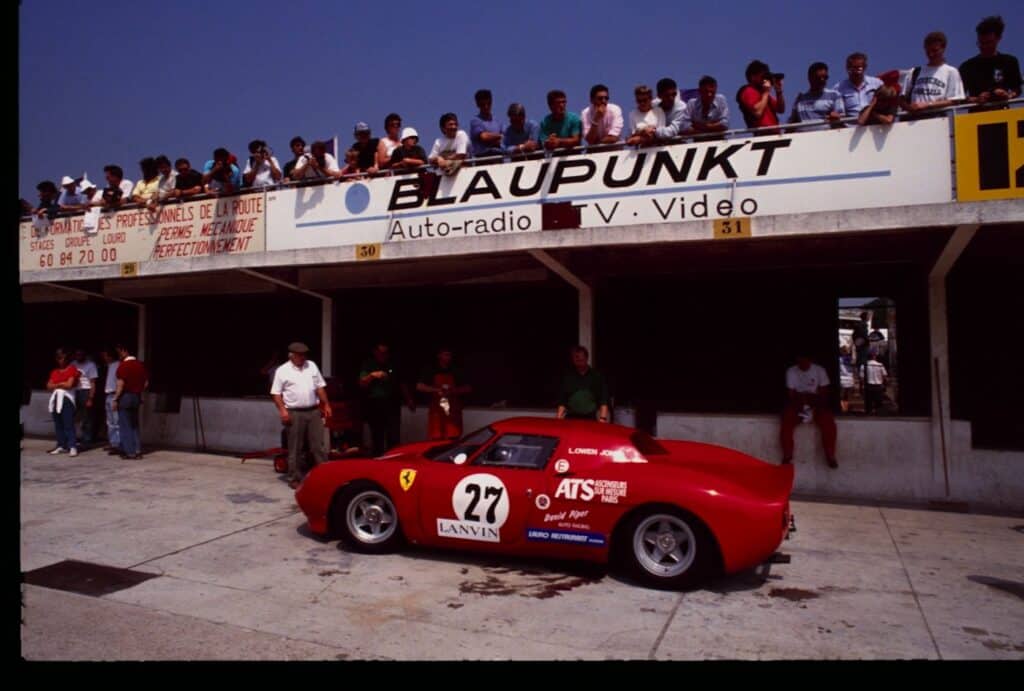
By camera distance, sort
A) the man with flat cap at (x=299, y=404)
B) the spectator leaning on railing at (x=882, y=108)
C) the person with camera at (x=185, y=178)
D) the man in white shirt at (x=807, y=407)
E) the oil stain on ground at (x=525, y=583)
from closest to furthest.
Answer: the oil stain on ground at (x=525, y=583)
the spectator leaning on railing at (x=882, y=108)
the man in white shirt at (x=807, y=407)
the man with flat cap at (x=299, y=404)
the person with camera at (x=185, y=178)

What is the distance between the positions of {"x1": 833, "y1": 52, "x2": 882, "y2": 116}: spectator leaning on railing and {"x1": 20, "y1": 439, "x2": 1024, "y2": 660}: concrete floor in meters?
4.30

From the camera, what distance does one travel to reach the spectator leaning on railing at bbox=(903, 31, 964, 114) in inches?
278

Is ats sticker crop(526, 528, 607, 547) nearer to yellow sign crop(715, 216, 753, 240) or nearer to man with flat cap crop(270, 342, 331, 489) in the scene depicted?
yellow sign crop(715, 216, 753, 240)

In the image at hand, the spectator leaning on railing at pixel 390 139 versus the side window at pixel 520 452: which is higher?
the spectator leaning on railing at pixel 390 139

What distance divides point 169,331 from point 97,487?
5.25 meters

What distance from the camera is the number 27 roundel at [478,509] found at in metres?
5.37

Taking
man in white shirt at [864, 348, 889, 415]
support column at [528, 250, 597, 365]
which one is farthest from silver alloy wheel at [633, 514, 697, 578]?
man in white shirt at [864, 348, 889, 415]

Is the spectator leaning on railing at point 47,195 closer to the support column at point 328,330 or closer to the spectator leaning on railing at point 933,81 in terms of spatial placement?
the support column at point 328,330

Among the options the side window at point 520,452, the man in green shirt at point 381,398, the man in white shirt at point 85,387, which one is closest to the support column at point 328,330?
the man in green shirt at point 381,398

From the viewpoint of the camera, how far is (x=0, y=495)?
2924 millimetres

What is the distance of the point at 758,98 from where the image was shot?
7980 millimetres

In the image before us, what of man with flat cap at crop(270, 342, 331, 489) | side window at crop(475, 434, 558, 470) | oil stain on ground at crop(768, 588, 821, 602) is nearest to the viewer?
oil stain on ground at crop(768, 588, 821, 602)

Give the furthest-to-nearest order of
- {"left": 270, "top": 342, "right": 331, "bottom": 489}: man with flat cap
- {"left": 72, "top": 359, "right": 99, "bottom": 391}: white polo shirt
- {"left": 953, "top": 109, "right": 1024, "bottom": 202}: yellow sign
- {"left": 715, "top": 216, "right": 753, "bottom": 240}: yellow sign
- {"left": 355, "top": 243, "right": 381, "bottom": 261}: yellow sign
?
{"left": 72, "top": 359, "right": 99, "bottom": 391}: white polo shirt, {"left": 355, "top": 243, "right": 381, "bottom": 261}: yellow sign, {"left": 270, "top": 342, "right": 331, "bottom": 489}: man with flat cap, {"left": 715, "top": 216, "right": 753, "bottom": 240}: yellow sign, {"left": 953, "top": 109, "right": 1024, "bottom": 202}: yellow sign
